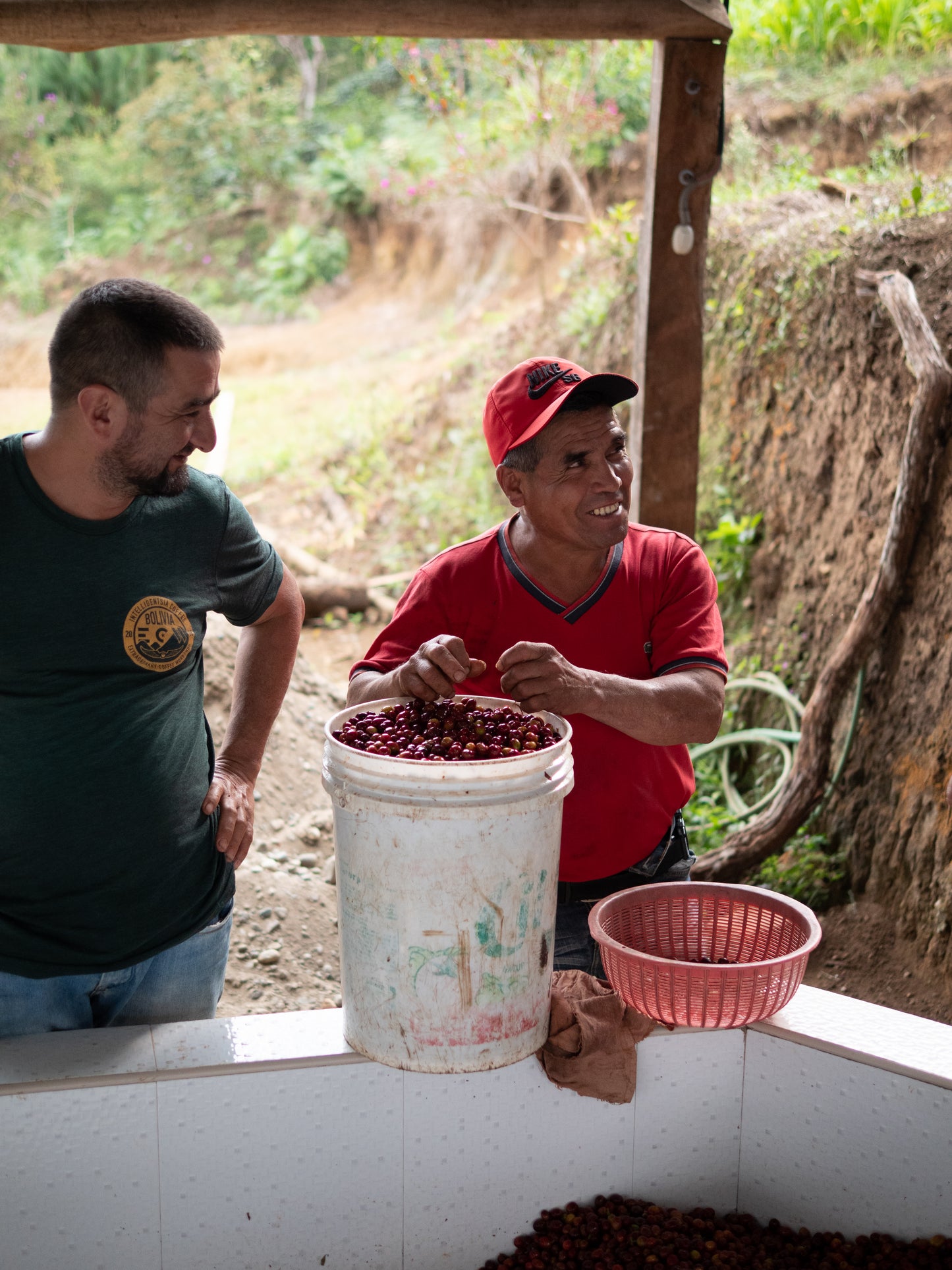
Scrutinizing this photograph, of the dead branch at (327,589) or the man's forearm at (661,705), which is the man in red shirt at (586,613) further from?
the dead branch at (327,589)

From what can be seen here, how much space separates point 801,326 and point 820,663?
62.2 inches

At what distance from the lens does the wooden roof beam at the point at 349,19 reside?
332cm

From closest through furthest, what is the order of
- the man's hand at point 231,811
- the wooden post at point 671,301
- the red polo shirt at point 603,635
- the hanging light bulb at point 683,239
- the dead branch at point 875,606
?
the man's hand at point 231,811 < the red polo shirt at point 603,635 < the wooden post at point 671,301 < the hanging light bulb at point 683,239 < the dead branch at point 875,606

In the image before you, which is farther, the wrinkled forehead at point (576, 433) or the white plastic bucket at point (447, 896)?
the wrinkled forehead at point (576, 433)

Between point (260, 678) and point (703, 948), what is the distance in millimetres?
1039

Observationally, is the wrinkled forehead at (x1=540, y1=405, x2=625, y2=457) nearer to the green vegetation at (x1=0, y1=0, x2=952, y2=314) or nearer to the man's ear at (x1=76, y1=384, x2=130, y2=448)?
the man's ear at (x1=76, y1=384, x2=130, y2=448)

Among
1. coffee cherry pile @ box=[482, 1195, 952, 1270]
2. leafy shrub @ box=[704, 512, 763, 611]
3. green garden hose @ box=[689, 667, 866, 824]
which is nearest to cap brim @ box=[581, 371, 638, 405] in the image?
coffee cherry pile @ box=[482, 1195, 952, 1270]

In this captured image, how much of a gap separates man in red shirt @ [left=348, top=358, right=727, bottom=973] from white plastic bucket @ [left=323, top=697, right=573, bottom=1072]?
1.16ft

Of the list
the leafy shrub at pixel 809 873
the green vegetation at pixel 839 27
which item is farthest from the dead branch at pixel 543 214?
the leafy shrub at pixel 809 873

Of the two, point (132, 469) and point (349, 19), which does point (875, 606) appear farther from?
point (132, 469)

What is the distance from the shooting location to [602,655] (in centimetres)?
232

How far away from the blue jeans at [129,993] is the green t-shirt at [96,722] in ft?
0.28

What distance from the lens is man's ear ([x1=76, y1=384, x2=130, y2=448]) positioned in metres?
1.90

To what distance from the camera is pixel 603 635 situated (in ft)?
7.61
